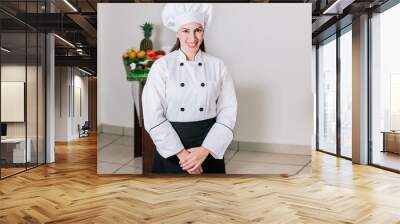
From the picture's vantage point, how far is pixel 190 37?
5305 mm

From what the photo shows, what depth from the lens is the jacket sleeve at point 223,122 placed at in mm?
5234

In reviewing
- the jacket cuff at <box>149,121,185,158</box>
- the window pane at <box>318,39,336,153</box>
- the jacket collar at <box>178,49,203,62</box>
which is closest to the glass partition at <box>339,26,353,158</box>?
the window pane at <box>318,39,336,153</box>

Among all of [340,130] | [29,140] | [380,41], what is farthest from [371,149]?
[29,140]

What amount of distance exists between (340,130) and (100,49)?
5356 millimetres

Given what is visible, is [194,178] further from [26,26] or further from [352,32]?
[352,32]

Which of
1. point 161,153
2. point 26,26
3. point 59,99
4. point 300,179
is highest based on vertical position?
point 26,26

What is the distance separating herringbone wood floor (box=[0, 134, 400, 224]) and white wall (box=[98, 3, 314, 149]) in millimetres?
774

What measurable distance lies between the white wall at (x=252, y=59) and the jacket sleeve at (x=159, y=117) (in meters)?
0.34

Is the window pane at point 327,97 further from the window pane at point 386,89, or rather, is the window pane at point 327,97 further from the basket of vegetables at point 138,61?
the basket of vegetables at point 138,61

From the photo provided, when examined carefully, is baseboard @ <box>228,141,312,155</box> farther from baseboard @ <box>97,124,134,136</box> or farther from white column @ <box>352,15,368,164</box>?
white column @ <box>352,15,368,164</box>

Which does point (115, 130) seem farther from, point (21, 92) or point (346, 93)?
point (346, 93)

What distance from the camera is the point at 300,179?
18.0 feet

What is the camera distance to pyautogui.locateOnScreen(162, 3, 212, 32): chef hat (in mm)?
5324

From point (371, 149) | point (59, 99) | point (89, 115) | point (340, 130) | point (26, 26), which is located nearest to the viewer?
point (26, 26)
